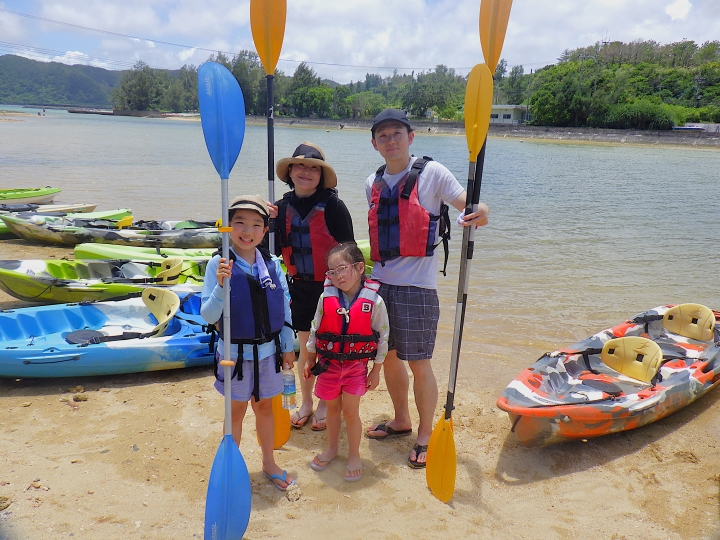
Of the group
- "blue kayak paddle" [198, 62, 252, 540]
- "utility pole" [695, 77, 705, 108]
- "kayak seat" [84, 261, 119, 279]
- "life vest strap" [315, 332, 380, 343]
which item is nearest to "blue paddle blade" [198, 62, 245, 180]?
"blue kayak paddle" [198, 62, 252, 540]

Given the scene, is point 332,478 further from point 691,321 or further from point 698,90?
point 698,90

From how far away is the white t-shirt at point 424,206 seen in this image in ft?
9.25

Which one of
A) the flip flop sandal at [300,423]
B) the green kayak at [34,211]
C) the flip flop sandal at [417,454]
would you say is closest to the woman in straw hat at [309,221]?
the flip flop sandal at [300,423]

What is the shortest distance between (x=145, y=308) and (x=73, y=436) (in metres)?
1.93

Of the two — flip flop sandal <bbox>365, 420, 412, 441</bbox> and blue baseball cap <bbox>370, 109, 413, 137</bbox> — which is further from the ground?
blue baseball cap <bbox>370, 109, 413, 137</bbox>

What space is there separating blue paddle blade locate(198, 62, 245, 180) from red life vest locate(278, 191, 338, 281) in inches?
24.5

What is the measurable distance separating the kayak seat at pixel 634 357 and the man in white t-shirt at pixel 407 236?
83.9 inches

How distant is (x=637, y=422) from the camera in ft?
11.4

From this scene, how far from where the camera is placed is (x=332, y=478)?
297 centimetres

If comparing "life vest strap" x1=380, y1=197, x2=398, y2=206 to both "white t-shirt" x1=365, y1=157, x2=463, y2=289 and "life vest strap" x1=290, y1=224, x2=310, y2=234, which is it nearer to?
"white t-shirt" x1=365, y1=157, x2=463, y2=289

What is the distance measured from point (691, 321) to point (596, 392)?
1703mm

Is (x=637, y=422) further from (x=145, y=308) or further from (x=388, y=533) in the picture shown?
(x=145, y=308)

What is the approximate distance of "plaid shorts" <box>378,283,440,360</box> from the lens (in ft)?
9.48

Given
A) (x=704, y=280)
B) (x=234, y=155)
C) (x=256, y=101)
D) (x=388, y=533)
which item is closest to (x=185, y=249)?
(x=234, y=155)
